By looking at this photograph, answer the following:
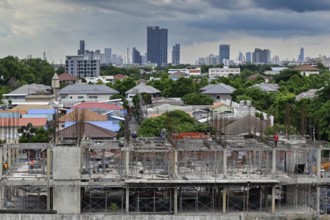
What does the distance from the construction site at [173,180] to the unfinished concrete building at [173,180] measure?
4cm

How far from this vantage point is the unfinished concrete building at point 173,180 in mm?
19906

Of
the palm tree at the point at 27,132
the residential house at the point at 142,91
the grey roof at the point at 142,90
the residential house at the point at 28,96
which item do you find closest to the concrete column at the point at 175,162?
the palm tree at the point at 27,132

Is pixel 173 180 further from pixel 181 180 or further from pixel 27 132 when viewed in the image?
pixel 27 132

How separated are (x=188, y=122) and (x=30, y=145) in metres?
16.7

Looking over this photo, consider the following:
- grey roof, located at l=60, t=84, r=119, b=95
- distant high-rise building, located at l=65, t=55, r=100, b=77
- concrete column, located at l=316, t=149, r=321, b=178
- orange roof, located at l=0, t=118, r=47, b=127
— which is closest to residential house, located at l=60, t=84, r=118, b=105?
grey roof, located at l=60, t=84, r=119, b=95

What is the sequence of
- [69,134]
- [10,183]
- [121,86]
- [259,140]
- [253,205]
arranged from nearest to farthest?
1. [10,183]
2. [253,205]
3. [259,140]
4. [69,134]
5. [121,86]

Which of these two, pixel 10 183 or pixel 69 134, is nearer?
pixel 10 183

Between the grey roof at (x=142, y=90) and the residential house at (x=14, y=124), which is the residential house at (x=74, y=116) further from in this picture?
the grey roof at (x=142, y=90)

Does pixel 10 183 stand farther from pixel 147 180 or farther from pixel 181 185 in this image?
pixel 181 185

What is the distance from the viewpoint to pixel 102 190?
22047mm

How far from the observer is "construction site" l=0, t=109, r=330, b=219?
19906 millimetres

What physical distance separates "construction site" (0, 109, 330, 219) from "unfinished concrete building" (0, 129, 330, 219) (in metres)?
0.04

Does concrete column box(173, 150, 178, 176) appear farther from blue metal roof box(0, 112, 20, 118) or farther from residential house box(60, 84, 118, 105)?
residential house box(60, 84, 118, 105)

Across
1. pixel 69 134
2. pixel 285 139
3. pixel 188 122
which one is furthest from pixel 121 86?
pixel 285 139
